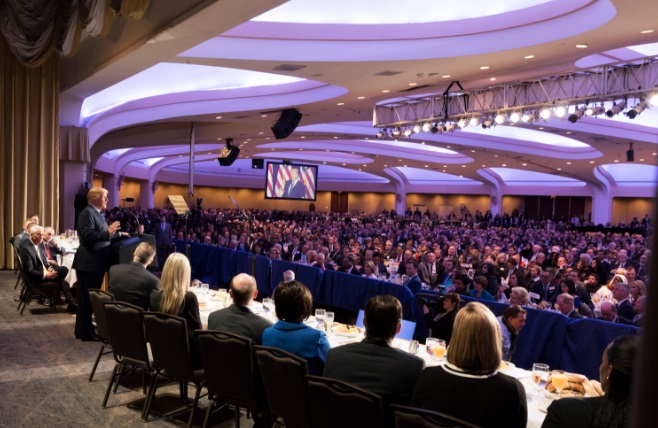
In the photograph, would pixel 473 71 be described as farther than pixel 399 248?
No

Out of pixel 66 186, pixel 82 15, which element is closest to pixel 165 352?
pixel 82 15

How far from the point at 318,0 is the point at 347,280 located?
544cm

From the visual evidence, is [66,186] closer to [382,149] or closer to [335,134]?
[335,134]

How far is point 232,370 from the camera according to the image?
13.9 ft

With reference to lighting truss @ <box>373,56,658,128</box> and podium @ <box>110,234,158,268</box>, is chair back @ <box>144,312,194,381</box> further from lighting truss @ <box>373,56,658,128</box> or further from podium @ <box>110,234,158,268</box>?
lighting truss @ <box>373,56,658,128</box>

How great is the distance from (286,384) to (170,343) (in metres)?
1.34

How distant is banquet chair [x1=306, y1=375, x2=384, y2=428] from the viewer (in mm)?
3172

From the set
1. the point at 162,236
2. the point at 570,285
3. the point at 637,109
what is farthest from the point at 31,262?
the point at 637,109

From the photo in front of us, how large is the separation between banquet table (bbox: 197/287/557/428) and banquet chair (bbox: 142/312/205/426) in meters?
0.93

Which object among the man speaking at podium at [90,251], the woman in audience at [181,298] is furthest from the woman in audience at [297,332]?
the man speaking at podium at [90,251]

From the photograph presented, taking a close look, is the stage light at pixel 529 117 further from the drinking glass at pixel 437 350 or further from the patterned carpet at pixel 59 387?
the patterned carpet at pixel 59 387

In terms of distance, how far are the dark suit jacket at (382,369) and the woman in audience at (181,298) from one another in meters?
1.87

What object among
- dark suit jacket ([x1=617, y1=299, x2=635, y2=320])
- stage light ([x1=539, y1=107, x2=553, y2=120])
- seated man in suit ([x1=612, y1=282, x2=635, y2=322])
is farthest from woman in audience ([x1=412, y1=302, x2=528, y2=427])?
stage light ([x1=539, y1=107, x2=553, y2=120])

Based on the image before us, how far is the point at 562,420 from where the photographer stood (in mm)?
2613
